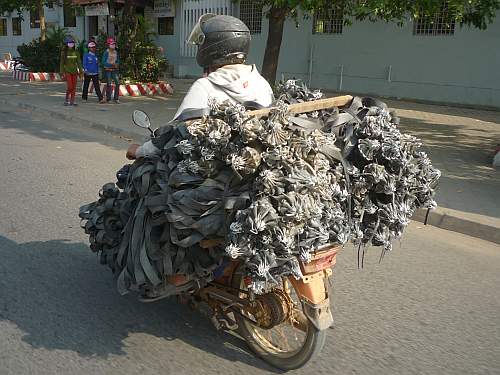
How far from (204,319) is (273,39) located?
9078 mm

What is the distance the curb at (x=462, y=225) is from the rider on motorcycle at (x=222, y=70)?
2.96 meters

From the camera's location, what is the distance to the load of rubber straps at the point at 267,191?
7.88 feet

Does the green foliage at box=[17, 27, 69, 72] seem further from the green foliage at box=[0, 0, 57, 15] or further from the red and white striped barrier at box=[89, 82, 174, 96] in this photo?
the red and white striped barrier at box=[89, 82, 174, 96]

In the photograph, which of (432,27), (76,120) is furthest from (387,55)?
(76,120)

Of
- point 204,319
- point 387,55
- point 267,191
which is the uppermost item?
point 387,55

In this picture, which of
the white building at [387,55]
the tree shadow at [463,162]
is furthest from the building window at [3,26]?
the tree shadow at [463,162]

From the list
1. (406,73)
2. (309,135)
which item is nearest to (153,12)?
(406,73)

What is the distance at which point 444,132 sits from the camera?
10984 millimetres

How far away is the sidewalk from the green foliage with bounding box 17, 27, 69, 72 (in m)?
2.32

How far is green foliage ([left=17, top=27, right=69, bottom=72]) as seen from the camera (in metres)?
21.5

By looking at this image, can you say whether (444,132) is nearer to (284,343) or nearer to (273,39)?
(273,39)

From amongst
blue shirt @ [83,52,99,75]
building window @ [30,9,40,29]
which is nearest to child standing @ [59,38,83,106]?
blue shirt @ [83,52,99,75]

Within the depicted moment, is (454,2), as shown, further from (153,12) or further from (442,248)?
(153,12)

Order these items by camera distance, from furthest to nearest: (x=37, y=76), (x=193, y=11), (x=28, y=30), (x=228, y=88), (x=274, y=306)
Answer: (x=28, y=30), (x=193, y=11), (x=37, y=76), (x=228, y=88), (x=274, y=306)
